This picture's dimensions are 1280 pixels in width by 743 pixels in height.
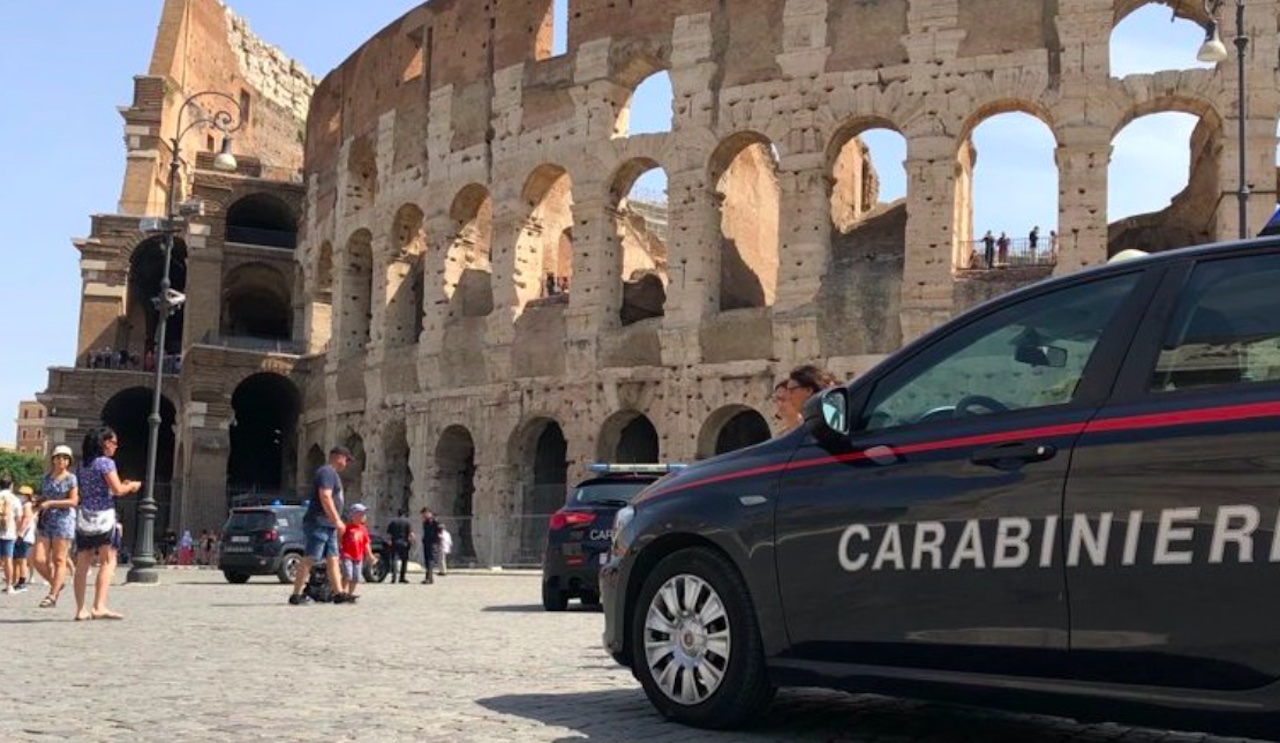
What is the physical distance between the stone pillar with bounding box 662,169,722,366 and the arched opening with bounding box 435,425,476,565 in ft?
22.5

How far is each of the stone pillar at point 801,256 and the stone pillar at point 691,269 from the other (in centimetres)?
158

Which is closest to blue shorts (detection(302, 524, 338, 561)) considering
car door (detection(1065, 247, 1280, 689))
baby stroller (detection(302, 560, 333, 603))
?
baby stroller (detection(302, 560, 333, 603))

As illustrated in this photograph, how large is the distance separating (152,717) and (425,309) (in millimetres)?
26995

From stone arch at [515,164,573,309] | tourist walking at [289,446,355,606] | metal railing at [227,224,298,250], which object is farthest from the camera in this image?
metal railing at [227,224,298,250]

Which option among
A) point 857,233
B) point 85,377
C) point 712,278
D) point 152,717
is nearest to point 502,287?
point 712,278

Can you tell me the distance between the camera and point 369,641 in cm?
968

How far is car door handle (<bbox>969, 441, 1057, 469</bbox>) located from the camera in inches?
176

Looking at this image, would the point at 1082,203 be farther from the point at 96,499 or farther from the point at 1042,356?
the point at 1042,356

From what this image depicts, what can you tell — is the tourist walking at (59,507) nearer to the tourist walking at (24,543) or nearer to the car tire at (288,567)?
the tourist walking at (24,543)

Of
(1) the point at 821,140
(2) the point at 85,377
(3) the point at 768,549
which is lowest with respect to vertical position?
(3) the point at 768,549

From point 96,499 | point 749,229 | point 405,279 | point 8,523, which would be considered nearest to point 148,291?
point 405,279

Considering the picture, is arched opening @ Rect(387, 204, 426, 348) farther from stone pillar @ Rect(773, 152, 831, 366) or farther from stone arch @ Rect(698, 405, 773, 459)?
stone pillar @ Rect(773, 152, 831, 366)

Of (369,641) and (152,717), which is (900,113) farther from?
(152,717)

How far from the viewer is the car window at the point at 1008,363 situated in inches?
184
